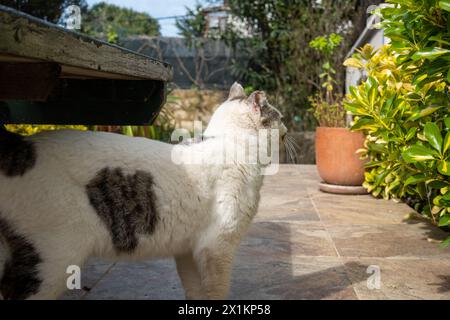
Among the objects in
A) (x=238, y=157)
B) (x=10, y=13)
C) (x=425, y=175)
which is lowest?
(x=425, y=175)

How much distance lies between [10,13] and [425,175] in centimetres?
212

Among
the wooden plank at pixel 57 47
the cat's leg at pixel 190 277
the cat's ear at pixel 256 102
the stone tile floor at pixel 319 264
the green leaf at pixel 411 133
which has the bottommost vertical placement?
the stone tile floor at pixel 319 264

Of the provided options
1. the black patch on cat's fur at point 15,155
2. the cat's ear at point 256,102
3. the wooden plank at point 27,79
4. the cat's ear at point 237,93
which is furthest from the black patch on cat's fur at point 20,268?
the cat's ear at point 237,93

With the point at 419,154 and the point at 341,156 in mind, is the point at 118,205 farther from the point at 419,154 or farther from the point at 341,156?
the point at 341,156

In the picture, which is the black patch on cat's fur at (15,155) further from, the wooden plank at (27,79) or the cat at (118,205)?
the wooden plank at (27,79)

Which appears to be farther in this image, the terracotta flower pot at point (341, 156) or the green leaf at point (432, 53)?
the terracotta flower pot at point (341, 156)

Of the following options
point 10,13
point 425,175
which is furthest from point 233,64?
point 10,13

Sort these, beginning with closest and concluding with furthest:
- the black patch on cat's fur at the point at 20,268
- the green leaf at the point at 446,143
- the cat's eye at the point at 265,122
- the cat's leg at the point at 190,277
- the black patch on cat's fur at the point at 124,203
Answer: the black patch on cat's fur at the point at 20,268, the black patch on cat's fur at the point at 124,203, the green leaf at the point at 446,143, the cat's leg at the point at 190,277, the cat's eye at the point at 265,122

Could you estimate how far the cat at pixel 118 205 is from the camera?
1513 mm

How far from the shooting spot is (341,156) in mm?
4723

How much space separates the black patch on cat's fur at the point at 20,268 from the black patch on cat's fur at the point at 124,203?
0.26 meters

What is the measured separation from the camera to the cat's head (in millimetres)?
2188

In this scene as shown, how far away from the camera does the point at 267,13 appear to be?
9.21 meters
